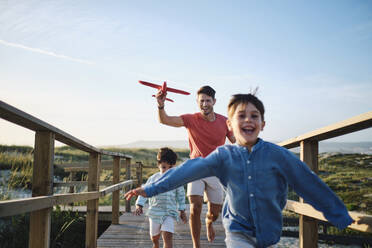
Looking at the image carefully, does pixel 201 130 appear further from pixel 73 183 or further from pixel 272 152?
pixel 73 183

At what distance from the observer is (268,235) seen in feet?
5.68

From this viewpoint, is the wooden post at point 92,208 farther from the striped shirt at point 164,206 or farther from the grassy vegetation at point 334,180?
the grassy vegetation at point 334,180

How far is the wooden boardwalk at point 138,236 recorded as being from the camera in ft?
14.6

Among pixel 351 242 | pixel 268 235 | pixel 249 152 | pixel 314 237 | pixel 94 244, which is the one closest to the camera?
pixel 268 235

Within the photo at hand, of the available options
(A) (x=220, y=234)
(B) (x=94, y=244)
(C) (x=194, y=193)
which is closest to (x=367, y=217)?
(C) (x=194, y=193)

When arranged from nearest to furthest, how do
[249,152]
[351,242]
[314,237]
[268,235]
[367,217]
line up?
[367,217], [268,235], [249,152], [314,237], [351,242]

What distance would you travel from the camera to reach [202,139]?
3627 millimetres

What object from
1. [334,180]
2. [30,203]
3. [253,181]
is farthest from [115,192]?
[334,180]

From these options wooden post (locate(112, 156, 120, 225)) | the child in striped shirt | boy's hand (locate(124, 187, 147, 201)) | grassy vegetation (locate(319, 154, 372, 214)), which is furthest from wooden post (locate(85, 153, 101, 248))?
grassy vegetation (locate(319, 154, 372, 214))

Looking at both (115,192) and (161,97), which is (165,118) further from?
(115,192)

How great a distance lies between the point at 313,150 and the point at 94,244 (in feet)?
8.91

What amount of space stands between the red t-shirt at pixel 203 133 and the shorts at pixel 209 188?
29cm

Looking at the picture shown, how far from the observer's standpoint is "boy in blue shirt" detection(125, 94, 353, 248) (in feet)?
5.60

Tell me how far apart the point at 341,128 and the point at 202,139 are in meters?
2.02
